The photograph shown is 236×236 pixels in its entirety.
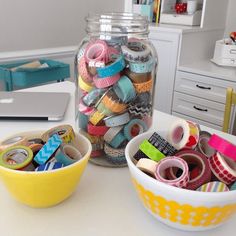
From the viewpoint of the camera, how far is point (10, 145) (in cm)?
47

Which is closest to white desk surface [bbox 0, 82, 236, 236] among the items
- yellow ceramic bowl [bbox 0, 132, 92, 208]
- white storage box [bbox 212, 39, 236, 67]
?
yellow ceramic bowl [bbox 0, 132, 92, 208]

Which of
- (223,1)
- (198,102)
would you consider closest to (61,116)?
(198,102)

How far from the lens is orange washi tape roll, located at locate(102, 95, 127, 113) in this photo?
517mm

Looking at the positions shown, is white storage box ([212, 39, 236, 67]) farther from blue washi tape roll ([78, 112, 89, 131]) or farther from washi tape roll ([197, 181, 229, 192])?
washi tape roll ([197, 181, 229, 192])

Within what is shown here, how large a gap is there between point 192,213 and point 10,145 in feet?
0.92

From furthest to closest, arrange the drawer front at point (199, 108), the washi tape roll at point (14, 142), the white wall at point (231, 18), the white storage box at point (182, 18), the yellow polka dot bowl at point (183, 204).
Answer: the white wall at point (231, 18), the white storage box at point (182, 18), the drawer front at point (199, 108), the washi tape roll at point (14, 142), the yellow polka dot bowl at point (183, 204)

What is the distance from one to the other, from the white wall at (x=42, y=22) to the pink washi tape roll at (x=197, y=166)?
5.53 ft

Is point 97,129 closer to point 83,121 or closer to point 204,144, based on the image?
point 83,121

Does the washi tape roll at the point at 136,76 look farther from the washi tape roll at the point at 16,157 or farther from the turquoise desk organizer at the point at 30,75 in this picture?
the turquoise desk organizer at the point at 30,75

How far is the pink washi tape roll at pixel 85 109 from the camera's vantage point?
0.54 meters

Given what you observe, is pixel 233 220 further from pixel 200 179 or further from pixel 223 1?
pixel 223 1

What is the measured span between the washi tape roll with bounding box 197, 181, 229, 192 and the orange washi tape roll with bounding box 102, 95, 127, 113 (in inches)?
7.8

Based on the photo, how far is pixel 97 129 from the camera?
1.76 feet

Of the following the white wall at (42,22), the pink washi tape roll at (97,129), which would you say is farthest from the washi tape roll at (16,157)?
the white wall at (42,22)
